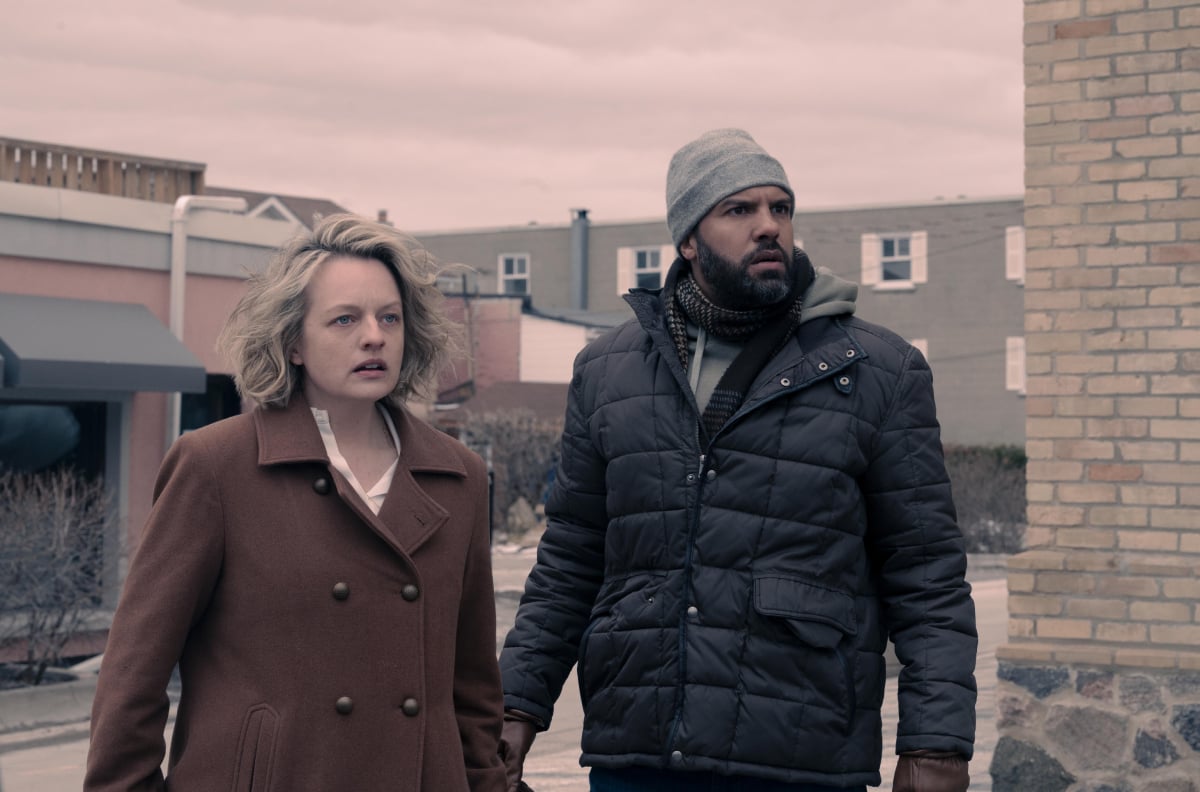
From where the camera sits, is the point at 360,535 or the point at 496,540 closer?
the point at 360,535

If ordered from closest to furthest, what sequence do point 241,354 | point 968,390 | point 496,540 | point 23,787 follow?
1. point 241,354
2. point 23,787
3. point 496,540
4. point 968,390

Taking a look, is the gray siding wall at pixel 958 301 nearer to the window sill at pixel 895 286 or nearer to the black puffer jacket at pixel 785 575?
the window sill at pixel 895 286

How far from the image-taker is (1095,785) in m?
6.95

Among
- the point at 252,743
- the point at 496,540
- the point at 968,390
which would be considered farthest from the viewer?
the point at 968,390

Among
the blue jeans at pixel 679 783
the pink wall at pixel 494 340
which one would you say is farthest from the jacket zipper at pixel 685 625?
the pink wall at pixel 494 340

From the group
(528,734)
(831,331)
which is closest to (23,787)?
(528,734)

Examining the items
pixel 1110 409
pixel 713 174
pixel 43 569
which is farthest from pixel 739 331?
pixel 43 569

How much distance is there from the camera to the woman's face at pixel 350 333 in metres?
3.25

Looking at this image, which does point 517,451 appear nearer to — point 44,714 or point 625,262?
point 625,262

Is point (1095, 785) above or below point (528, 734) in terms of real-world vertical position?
below

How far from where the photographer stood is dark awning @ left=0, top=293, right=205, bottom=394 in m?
14.1

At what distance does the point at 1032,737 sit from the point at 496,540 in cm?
2103

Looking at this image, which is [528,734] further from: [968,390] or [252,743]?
[968,390]

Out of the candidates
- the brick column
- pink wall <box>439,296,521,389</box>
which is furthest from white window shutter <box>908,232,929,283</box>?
the brick column
